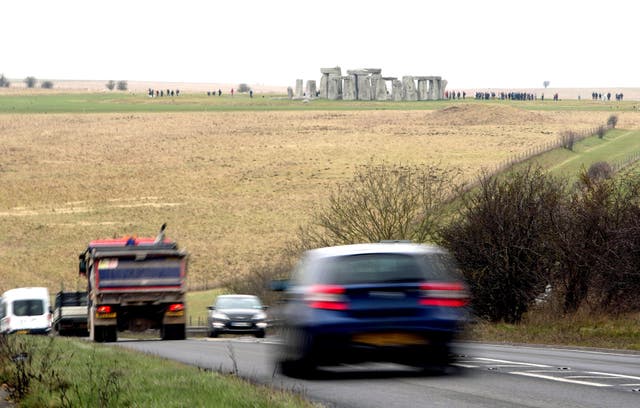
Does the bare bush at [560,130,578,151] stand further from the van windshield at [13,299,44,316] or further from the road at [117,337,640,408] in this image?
the road at [117,337,640,408]

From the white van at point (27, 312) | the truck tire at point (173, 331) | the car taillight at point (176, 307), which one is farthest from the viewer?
the white van at point (27, 312)

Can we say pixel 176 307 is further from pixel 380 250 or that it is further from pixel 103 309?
pixel 380 250

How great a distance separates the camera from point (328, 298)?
1559 centimetres

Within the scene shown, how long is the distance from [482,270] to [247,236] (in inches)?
2072

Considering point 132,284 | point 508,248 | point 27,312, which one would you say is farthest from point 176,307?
point 27,312

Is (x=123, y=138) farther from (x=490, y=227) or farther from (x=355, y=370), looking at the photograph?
(x=355, y=370)

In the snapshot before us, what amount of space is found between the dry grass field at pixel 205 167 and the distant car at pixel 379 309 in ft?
208

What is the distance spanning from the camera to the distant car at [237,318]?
40.9 m

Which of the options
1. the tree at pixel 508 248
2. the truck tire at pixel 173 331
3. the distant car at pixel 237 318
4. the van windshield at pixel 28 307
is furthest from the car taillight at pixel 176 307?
the van windshield at pixel 28 307

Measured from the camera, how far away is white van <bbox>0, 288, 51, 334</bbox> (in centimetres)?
4822

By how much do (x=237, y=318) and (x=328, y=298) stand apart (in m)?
25.6

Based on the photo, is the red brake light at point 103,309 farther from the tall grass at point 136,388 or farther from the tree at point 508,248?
the tall grass at point 136,388

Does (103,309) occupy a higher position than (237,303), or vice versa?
(103,309)

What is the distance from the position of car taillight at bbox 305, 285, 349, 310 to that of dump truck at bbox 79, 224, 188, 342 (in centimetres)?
1837
